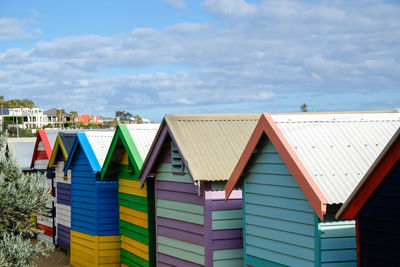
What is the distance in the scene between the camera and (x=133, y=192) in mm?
14547

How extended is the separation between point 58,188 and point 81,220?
342cm

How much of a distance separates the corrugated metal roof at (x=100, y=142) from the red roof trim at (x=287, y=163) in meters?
7.98

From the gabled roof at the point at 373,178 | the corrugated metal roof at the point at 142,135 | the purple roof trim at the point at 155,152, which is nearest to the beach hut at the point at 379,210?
the gabled roof at the point at 373,178

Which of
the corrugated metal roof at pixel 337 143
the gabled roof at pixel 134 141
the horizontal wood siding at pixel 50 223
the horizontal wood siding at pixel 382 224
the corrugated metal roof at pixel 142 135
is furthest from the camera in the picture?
the horizontal wood siding at pixel 50 223

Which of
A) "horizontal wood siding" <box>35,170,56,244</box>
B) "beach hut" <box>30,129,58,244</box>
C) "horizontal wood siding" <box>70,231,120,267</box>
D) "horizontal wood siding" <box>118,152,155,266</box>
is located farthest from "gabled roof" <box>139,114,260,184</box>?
"beach hut" <box>30,129,58,244</box>

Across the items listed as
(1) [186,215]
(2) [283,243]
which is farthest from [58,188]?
(2) [283,243]

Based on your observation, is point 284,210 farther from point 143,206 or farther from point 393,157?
point 143,206

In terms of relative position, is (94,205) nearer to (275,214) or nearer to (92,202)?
(92,202)

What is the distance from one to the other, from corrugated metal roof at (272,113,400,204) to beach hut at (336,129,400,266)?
0.61 m

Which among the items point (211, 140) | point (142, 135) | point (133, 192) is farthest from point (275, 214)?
point (133, 192)

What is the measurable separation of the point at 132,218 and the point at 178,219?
3147 mm

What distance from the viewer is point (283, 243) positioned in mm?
8492

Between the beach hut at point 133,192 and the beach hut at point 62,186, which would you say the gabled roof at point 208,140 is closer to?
the beach hut at point 133,192

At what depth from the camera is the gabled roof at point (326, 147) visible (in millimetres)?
7457
